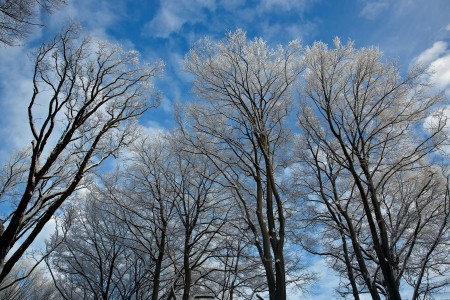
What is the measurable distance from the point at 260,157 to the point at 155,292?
530cm

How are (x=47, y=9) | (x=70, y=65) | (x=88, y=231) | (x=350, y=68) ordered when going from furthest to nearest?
(x=88, y=231) < (x=350, y=68) < (x=70, y=65) < (x=47, y=9)

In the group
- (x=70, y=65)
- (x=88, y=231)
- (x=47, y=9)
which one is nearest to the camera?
(x=47, y=9)

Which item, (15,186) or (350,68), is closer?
(350,68)

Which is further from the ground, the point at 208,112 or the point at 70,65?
the point at 208,112

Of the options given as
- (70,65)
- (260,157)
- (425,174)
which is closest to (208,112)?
(260,157)

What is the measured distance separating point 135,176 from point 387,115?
8490 mm

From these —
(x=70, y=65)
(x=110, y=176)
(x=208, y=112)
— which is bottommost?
(x=70, y=65)

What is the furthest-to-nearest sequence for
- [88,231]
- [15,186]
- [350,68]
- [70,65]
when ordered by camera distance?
[88,231] → [15,186] → [350,68] → [70,65]

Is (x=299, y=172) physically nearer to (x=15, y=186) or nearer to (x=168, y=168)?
(x=168, y=168)

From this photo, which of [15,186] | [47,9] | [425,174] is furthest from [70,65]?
[425,174]

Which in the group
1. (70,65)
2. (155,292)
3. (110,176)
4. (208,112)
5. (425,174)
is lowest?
(155,292)

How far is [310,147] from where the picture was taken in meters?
11.1

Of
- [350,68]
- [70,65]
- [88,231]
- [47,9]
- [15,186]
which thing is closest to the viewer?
[47,9]

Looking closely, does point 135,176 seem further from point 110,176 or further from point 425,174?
point 425,174
